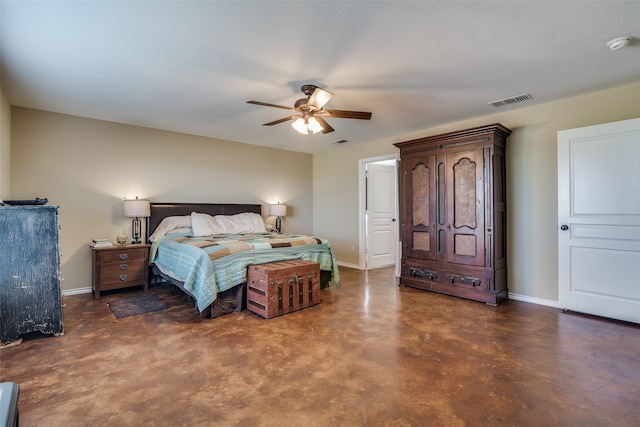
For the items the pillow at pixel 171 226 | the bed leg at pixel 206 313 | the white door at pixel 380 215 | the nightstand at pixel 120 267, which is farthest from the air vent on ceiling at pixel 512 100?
the nightstand at pixel 120 267

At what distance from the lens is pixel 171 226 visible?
4.52 meters

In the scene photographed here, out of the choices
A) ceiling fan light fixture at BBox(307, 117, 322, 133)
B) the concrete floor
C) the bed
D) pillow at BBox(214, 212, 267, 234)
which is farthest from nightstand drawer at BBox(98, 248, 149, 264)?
ceiling fan light fixture at BBox(307, 117, 322, 133)

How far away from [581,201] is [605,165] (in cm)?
41

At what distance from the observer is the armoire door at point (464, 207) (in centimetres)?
371

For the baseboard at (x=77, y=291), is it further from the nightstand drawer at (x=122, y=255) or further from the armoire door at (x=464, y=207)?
the armoire door at (x=464, y=207)

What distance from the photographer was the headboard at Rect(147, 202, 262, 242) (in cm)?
462

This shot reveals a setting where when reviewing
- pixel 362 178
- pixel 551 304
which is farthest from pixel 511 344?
pixel 362 178

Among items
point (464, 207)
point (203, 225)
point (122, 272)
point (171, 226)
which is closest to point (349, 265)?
point (464, 207)

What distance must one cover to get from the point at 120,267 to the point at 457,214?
14.6ft

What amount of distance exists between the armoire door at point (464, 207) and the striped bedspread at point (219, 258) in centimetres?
162

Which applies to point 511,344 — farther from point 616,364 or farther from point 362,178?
point 362,178

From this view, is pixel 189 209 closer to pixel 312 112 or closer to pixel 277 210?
pixel 277 210

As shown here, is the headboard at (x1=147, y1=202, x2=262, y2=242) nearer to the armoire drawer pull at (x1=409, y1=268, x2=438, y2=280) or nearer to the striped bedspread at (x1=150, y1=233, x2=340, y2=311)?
the striped bedspread at (x1=150, y1=233, x2=340, y2=311)

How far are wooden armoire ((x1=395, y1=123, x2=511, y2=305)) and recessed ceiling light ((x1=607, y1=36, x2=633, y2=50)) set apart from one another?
1.28m
